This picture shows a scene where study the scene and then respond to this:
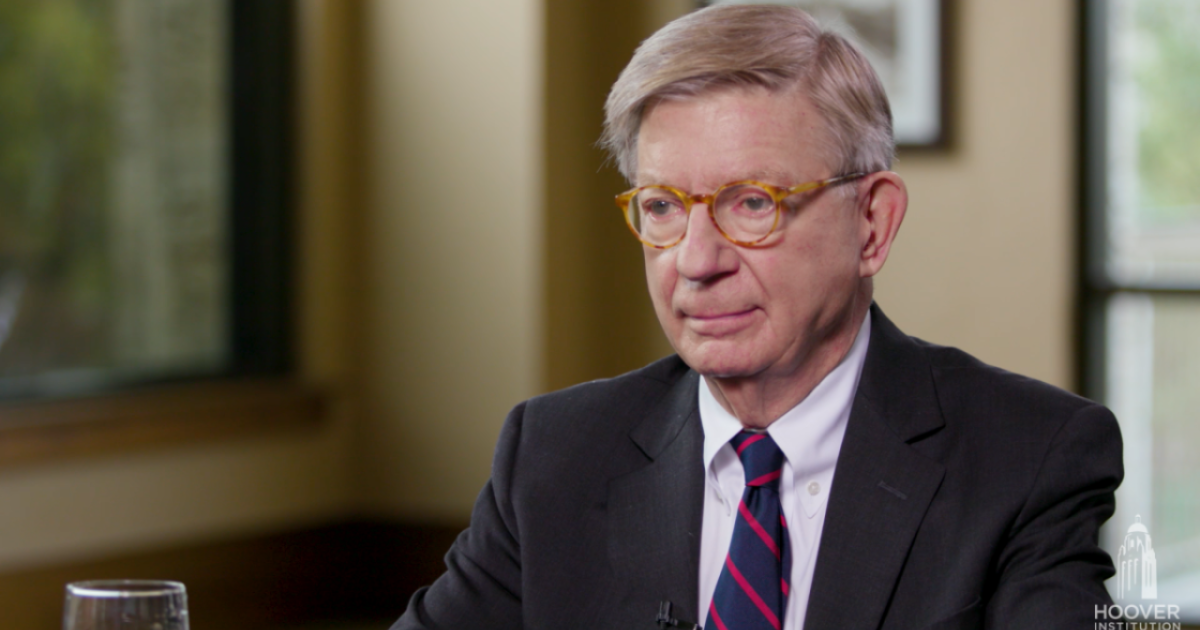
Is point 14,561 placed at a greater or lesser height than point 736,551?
lesser

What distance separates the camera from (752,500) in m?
1.46

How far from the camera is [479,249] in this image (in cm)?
431

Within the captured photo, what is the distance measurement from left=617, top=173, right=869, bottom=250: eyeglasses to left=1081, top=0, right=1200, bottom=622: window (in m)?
2.68

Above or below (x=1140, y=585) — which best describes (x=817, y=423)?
above

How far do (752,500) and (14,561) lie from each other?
2.76 meters

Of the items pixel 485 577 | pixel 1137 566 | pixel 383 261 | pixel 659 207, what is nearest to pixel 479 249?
pixel 383 261

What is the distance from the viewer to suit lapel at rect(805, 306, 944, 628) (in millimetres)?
1378

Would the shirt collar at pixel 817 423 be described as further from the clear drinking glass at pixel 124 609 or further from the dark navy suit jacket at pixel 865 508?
the clear drinking glass at pixel 124 609

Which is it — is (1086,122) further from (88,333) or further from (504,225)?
(88,333)

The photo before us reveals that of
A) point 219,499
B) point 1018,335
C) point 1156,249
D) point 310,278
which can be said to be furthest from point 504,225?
point 1156,249

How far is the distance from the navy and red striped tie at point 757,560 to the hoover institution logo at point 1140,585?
7.70 feet

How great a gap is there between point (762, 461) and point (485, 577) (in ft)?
1.20

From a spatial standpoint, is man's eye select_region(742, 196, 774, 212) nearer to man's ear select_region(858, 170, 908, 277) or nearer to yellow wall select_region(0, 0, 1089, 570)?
man's ear select_region(858, 170, 908, 277)

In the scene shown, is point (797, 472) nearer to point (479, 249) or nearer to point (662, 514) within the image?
point (662, 514)
